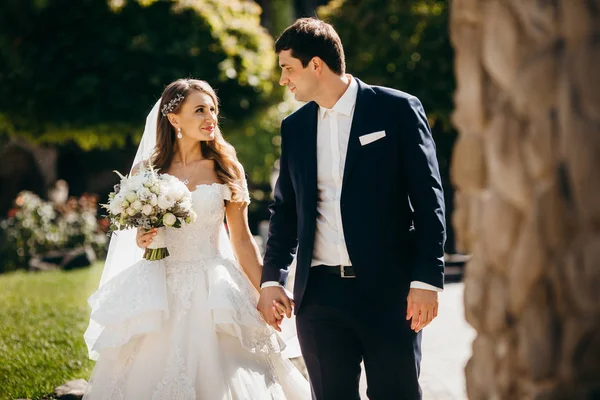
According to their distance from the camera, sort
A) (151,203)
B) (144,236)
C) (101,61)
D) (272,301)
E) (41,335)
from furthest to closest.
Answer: (101,61)
(41,335)
(144,236)
(151,203)
(272,301)

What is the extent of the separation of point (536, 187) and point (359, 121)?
1.69m

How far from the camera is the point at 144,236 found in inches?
187

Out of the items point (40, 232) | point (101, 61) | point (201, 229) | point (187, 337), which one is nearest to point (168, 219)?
point (201, 229)

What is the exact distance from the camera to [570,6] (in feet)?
6.52

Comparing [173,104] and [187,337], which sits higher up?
[173,104]

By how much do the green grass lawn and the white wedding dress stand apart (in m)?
1.30

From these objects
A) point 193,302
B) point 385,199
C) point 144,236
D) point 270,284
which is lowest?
point 193,302

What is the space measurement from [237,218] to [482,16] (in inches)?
118

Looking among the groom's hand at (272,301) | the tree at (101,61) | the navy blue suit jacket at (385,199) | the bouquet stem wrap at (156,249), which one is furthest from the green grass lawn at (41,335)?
the tree at (101,61)

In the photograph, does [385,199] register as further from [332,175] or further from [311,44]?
[311,44]

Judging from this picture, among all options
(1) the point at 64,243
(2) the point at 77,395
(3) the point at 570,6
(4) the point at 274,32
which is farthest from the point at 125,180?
(4) the point at 274,32

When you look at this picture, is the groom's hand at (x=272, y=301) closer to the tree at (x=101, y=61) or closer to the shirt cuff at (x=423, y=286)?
the shirt cuff at (x=423, y=286)

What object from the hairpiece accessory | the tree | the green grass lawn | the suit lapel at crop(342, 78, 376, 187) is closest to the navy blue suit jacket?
the suit lapel at crop(342, 78, 376, 187)

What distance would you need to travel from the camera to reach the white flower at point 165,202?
4588 millimetres
